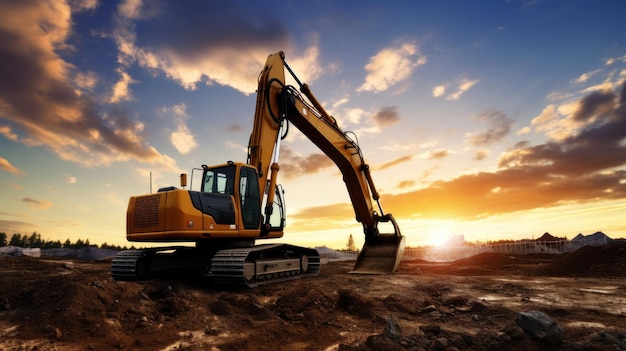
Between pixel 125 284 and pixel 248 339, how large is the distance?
4088mm

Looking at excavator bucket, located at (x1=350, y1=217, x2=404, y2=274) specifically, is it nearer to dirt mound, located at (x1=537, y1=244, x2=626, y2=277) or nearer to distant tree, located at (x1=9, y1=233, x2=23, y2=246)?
dirt mound, located at (x1=537, y1=244, x2=626, y2=277)

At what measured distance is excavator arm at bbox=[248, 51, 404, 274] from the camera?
11.7m

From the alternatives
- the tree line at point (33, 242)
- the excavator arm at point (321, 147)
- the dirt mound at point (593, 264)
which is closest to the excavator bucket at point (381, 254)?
the excavator arm at point (321, 147)

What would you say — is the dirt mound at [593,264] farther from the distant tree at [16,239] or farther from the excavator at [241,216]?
the distant tree at [16,239]

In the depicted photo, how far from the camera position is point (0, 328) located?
6273 millimetres

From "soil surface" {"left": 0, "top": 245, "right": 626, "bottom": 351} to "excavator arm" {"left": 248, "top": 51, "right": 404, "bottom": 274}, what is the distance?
422cm

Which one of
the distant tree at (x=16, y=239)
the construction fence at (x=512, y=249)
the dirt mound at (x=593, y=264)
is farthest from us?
the distant tree at (x=16, y=239)

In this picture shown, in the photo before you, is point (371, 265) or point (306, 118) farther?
point (371, 265)

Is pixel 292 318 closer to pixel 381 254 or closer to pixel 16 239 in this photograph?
pixel 381 254

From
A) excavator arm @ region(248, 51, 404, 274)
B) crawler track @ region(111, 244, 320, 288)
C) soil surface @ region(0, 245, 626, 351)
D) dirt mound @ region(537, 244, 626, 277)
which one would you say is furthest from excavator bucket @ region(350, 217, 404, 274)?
dirt mound @ region(537, 244, 626, 277)

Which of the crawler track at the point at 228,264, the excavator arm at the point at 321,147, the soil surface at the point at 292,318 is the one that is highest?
the excavator arm at the point at 321,147

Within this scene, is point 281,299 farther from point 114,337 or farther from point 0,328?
point 0,328

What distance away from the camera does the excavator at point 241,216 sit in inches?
378

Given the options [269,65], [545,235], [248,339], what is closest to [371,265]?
[269,65]
